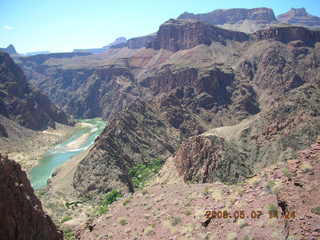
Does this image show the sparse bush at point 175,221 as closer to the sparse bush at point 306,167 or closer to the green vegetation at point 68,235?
the sparse bush at point 306,167

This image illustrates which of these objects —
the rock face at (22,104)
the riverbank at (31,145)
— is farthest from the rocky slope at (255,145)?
the rock face at (22,104)

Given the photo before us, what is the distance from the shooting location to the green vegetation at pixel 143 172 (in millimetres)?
77981

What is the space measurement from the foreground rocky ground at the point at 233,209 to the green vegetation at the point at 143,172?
4507 centimetres

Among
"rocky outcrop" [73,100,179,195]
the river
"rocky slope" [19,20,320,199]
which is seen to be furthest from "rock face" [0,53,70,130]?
"rocky outcrop" [73,100,179,195]

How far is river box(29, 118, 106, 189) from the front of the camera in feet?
349

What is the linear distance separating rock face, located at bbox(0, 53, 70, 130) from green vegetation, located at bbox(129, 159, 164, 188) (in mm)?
99168

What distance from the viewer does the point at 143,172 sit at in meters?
84.6

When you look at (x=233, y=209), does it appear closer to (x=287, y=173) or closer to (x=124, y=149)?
(x=287, y=173)

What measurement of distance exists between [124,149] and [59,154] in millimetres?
50612

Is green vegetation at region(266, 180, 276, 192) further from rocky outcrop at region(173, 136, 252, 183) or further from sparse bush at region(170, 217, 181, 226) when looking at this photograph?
rocky outcrop at region(173, 136, 252, 183)

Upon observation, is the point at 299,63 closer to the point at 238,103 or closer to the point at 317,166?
the point at 238,103

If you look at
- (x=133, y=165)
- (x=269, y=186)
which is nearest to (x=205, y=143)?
(x=133, y=165)

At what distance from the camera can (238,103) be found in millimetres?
155625
